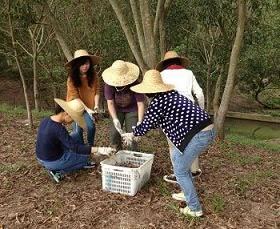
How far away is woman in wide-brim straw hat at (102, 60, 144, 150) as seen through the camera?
5.22m

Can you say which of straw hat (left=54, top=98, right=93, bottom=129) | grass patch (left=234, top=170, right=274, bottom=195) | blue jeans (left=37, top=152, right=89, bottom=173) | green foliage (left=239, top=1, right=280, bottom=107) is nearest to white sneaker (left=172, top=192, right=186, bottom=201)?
grass patch (left=234, top=170, right=274, bottom=195)

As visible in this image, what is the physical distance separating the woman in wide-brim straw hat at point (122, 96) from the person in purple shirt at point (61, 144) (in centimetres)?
46

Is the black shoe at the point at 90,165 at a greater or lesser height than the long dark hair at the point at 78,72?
lesser

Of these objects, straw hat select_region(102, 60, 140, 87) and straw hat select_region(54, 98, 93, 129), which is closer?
straw hat select_region(54, 98, 93, 129)

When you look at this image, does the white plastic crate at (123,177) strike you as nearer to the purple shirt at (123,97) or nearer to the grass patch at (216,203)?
the purple shirt at (123,97)

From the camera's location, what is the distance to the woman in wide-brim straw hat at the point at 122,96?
5223mm

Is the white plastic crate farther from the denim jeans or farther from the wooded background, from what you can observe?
the wooded background

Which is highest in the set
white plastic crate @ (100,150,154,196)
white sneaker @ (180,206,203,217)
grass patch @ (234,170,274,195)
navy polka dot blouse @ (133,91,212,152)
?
navy polka dot blouse @ (133,91,212,152)

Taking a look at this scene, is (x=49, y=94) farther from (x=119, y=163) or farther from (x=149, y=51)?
(x=119, y=163)

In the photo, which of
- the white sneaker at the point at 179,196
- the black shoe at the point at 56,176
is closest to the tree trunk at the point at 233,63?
the white sneaker at the point at 179,196

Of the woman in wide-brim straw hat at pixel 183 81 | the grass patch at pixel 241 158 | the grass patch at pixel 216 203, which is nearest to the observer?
the grass patch at pixel 216 203

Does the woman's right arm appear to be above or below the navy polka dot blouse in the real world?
Answer: below

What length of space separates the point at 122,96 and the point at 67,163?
A: 104cm

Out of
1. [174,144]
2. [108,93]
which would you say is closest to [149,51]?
[108,93]
